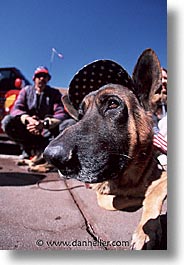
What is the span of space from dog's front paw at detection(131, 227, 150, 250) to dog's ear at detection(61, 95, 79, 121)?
14.5 inches

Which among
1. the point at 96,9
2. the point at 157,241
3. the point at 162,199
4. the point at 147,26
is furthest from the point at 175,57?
the point at 157,241

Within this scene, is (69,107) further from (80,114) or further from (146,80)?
(146,80)

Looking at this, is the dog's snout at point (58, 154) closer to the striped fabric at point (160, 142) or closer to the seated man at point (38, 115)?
the seated man at point (38, 115)

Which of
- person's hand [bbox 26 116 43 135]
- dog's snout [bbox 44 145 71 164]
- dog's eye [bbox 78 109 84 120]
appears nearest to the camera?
dog's snout [bbox 44 145 71 164]

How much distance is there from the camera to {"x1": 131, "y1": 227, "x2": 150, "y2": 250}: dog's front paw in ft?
2.72

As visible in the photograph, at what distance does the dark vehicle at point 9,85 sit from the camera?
98cm

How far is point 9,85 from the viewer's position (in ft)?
3.31

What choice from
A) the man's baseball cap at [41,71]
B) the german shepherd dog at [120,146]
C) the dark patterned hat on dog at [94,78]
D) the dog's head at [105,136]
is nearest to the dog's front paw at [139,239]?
the german shepherd dog at [120,146]

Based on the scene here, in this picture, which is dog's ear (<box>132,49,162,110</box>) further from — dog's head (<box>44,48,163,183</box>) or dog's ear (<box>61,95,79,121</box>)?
dog's ear (<box>61,95,79,121</box>)

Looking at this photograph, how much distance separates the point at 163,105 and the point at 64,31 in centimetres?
40

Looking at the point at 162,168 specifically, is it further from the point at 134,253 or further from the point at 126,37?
the point at 126,37

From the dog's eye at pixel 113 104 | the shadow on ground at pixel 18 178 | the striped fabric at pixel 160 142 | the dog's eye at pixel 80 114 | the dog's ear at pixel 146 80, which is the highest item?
the dog's ear at pixel 146 80

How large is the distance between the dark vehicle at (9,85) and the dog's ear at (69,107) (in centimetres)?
12

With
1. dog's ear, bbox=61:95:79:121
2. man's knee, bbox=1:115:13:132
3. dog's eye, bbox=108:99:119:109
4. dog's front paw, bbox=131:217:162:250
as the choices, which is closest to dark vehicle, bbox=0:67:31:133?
man's knee, bbox=1:115:13:132
